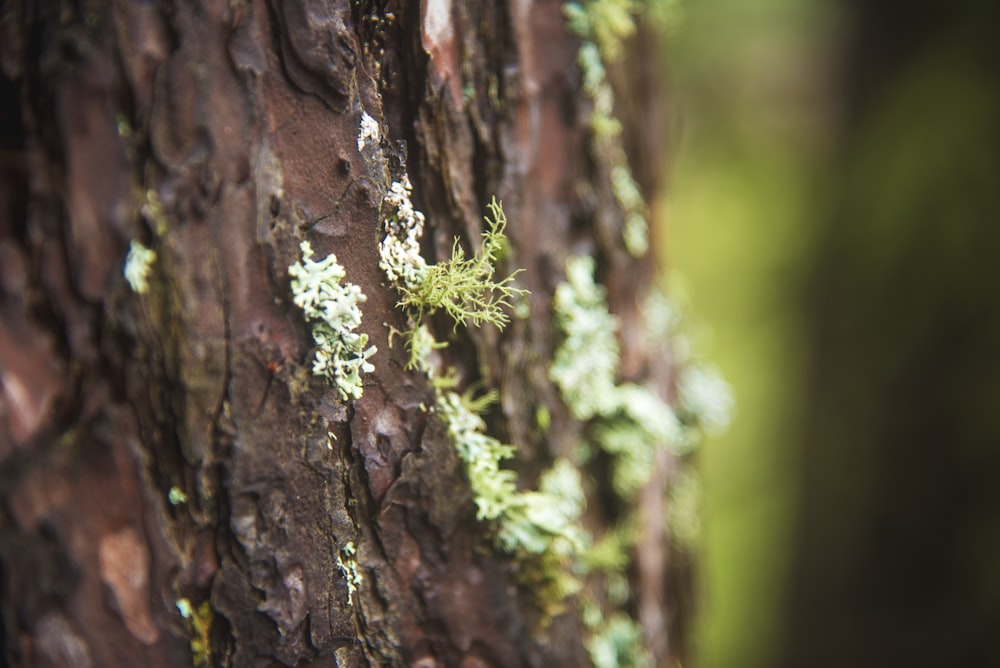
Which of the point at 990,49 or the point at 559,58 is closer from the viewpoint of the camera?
the point at 559,58

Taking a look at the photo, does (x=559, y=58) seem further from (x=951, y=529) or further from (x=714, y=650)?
(x=714, y=650)

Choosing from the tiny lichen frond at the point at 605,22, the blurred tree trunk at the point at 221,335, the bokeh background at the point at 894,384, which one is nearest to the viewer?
the blurred tree trunk at the point at 221,335

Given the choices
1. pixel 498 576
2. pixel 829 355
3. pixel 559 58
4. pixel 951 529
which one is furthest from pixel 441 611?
pixel 829 355

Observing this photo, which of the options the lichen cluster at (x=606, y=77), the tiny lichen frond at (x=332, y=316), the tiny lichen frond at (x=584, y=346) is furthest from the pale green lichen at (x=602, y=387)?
the tiny lichen frond at (x=332, y=316)

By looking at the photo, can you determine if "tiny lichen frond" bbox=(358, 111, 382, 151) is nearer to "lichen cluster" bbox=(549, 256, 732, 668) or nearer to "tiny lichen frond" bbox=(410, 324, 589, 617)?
"tiny lichen frond" bbox=(410, 324, 589, 617)

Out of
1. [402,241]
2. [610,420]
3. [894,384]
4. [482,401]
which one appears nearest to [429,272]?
[402,241]

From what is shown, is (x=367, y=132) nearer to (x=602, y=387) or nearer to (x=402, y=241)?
(x=402, y=241)

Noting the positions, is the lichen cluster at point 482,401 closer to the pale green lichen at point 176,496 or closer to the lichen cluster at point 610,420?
the lichen cluster at point 610,420
